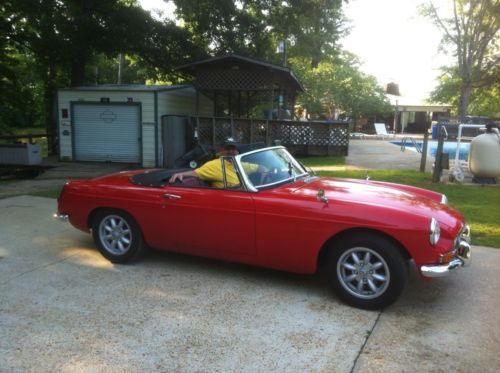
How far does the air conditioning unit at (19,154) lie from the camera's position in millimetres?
15797

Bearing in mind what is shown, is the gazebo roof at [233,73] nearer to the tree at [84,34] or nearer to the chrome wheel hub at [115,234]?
the tree at [84,34]

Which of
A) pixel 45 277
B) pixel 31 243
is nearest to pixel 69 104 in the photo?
pixel 31 243

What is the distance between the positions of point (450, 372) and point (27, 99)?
833 inches

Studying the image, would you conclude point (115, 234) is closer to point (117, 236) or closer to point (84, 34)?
point (117, 236)

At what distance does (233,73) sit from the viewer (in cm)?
1738

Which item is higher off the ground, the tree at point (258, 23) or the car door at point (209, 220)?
the tree at point (258, 23)

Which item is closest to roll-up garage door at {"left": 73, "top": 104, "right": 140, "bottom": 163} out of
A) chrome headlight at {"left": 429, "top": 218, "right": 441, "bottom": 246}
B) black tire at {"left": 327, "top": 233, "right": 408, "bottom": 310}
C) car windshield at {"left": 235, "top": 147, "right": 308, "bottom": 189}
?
car windshield at {"left": 235, "top": 147, "right": 308, "bottom": 189}

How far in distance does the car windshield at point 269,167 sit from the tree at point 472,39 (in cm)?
2211

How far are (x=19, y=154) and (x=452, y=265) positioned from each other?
15140 millimetres

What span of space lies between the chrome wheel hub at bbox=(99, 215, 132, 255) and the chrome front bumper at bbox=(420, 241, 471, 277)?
9.99 feet

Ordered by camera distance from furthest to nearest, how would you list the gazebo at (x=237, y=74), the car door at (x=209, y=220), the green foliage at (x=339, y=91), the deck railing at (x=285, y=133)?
the green foliage at (x=339, y=91) → the deck railing at (x=285, y=133) → the gazebo at (x=237, y=74) → the car door at (x=209, y=220)

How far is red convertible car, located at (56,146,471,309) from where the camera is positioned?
399 centimetres

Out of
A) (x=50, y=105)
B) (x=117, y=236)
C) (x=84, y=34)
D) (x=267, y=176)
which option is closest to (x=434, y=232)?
(x=267, y=176)

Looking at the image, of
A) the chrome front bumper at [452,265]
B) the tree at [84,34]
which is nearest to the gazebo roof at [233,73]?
the tree at [84,34]
